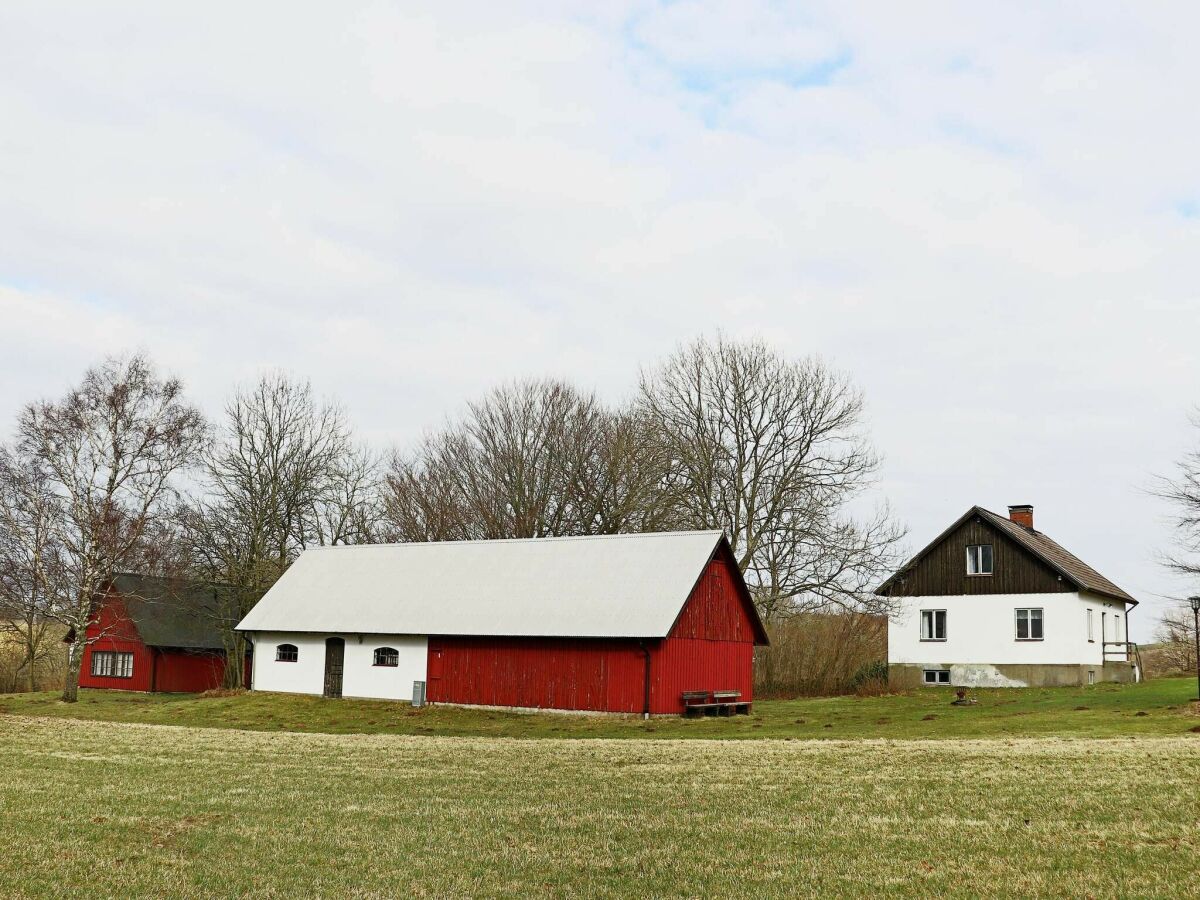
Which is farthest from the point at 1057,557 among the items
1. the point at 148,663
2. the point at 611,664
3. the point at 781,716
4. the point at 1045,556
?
the point at 148,663

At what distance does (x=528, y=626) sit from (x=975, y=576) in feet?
67.6

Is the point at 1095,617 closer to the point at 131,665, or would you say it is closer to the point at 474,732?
the point at 474,732

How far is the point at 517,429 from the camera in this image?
2234 inches

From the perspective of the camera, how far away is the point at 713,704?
3650 cm

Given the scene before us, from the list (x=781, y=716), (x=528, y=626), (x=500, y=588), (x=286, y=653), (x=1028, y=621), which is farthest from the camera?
(x=1028, y=621)

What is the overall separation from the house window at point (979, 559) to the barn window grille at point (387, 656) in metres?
23.8

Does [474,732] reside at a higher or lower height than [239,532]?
lower

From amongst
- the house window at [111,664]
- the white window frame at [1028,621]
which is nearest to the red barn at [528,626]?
the white window frame at [1028,621]

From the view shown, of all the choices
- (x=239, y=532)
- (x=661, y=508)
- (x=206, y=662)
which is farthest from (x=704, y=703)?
(x=206, y=662)

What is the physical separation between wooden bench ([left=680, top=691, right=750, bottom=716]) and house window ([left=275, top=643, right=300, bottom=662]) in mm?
16075

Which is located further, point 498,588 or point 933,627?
point 933,627

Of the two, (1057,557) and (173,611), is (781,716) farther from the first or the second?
(173,611)

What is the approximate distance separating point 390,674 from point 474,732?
10.5m

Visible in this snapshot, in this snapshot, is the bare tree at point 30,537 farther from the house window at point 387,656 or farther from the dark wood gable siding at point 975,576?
the dark wood gable siding at point 975,576
